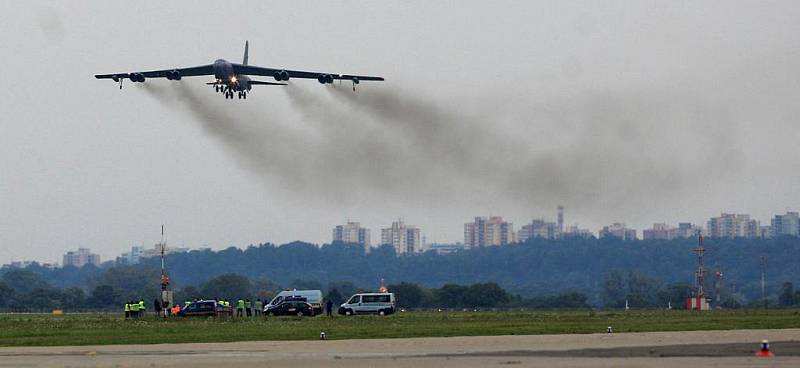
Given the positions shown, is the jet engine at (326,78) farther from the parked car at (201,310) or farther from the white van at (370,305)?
the parked car at (201,310)

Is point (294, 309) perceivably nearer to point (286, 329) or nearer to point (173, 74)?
point (173, 74)

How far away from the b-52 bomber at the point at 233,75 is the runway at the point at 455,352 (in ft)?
121

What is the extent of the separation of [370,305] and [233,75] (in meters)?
17.0

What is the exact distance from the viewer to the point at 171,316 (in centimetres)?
8125

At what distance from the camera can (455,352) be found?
4394cm

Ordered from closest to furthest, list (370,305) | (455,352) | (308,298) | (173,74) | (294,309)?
(455,352) < (294,309) < (370,305) < (308,298) < (173,74)

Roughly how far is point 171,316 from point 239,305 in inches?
170

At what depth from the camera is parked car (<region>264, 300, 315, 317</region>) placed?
81750mm

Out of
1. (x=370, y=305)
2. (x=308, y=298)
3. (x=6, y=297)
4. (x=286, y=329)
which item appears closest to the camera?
(x=286, y=329)

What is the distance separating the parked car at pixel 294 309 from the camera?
81.8 meters

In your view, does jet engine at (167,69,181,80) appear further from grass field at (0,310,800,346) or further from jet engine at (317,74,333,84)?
grass field at (0,310,800,346)

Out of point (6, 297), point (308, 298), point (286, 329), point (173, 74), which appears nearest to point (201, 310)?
point (308, 298)

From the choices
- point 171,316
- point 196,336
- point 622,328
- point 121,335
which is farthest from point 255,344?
point 171,316

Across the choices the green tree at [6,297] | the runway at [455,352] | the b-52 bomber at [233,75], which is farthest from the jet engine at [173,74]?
the green tree at [6,297]
